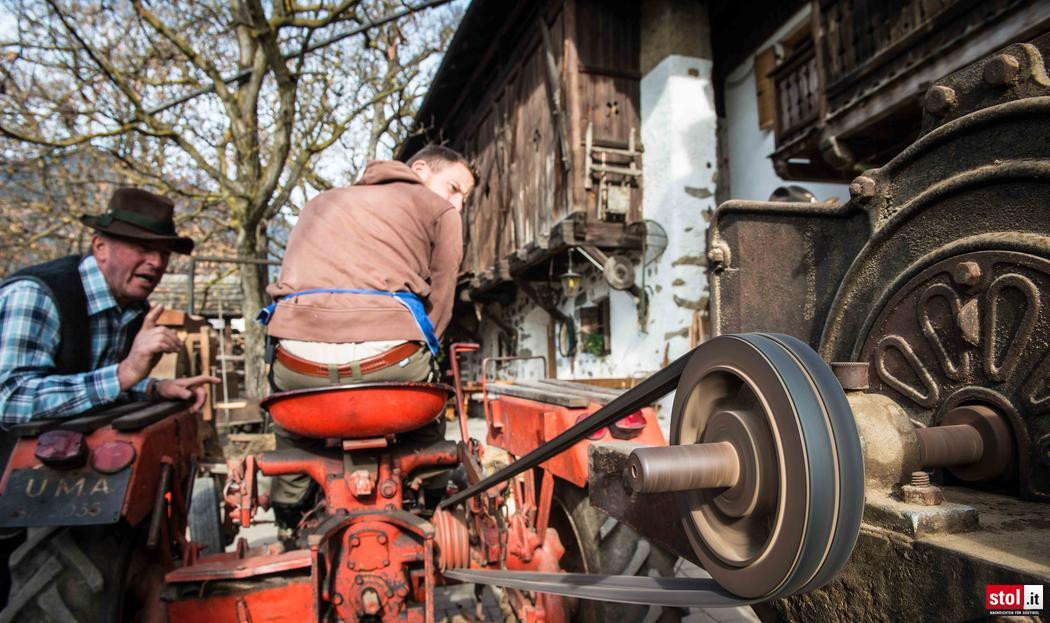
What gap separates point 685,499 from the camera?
3.68ft

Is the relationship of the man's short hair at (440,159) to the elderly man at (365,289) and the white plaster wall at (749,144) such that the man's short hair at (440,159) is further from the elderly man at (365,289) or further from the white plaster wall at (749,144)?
the white plaster wall at (749,144)

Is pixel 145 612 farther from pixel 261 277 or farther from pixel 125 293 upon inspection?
pixel 261 277

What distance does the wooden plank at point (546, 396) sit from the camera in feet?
8.72

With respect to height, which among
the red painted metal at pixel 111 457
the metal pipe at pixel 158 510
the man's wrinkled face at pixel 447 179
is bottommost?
the metal pipe at pixel 158 510

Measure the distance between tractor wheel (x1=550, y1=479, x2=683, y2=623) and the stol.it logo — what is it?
5.22 ft

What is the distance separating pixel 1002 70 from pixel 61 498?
2.78 metres

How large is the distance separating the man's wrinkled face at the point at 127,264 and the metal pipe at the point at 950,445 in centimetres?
281

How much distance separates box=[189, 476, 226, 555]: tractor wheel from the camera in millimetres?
3257

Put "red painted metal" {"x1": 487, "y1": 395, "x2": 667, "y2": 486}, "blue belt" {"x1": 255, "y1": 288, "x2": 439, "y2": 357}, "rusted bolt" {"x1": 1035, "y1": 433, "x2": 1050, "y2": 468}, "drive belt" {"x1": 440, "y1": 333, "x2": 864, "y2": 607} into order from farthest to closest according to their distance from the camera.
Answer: "red painted metal" {"x1": 487, "y1": 395, "x2": 667, "y2": 486} < "blue belt" {"x1": 255, "y1": 288, "x2": 439, "y2": 357} < "rusted bolt" {"x1": 1035, "y1": 433, "x2": 1050, "y2": 468} < "drive belt" {"x1": 440, "y1": 333, "x2": 864, "y2": 607}

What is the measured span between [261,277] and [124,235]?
852 cm

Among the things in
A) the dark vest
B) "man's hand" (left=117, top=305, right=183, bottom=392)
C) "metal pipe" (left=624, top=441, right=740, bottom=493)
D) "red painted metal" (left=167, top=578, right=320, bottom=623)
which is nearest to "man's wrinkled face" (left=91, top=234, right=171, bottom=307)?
the dark vest

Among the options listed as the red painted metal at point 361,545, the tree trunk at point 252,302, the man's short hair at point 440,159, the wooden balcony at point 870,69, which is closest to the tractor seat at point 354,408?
the red painted metal at point 361,545

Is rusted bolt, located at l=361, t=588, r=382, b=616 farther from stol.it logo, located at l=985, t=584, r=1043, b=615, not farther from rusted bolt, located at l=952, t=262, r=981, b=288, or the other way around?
rusted bolt, located at l=952, t=262, r=981, b=288

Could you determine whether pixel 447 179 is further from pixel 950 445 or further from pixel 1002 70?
pixel 950 445
